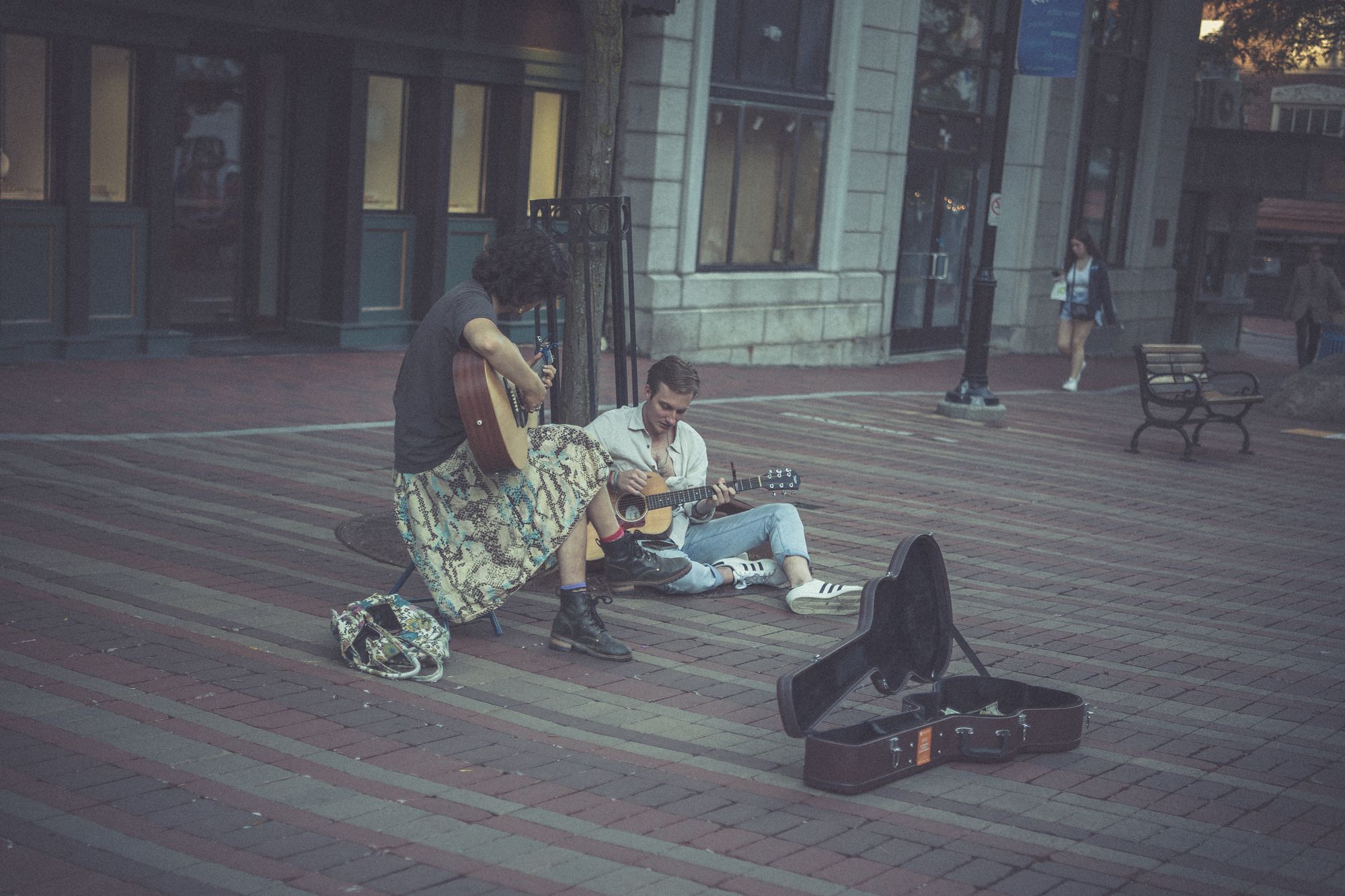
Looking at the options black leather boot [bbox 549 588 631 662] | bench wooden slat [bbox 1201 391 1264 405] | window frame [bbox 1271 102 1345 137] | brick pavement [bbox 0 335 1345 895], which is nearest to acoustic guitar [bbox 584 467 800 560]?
brick pavement [bbox 0 335 1345 895]

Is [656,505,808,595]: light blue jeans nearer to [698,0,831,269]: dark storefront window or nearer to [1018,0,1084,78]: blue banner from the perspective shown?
[1018,0,1084,78]: blue banner

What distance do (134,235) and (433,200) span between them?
9.98ft

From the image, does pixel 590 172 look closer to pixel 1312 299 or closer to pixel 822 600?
pixel 822 600

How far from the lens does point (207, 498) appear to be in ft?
25.9

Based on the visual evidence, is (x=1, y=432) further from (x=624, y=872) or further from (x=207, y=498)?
(x=624, y=872)

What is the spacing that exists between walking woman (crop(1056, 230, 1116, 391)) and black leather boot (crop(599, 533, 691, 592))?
11845mm

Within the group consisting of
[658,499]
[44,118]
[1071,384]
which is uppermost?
[44,118]

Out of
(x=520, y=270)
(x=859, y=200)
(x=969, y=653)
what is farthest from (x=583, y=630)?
(x=859, y=200)

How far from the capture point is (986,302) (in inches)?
542

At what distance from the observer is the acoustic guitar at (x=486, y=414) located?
549cm

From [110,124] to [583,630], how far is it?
331 inches

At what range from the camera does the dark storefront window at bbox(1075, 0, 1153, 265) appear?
22562 millimetres

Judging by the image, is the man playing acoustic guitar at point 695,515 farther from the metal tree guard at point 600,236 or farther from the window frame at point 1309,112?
the window frame at point 1309,112

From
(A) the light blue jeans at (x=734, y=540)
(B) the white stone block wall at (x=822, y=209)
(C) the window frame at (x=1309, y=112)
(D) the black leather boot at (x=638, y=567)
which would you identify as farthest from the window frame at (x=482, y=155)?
(C) the window frame at (x=1309, y=112)
